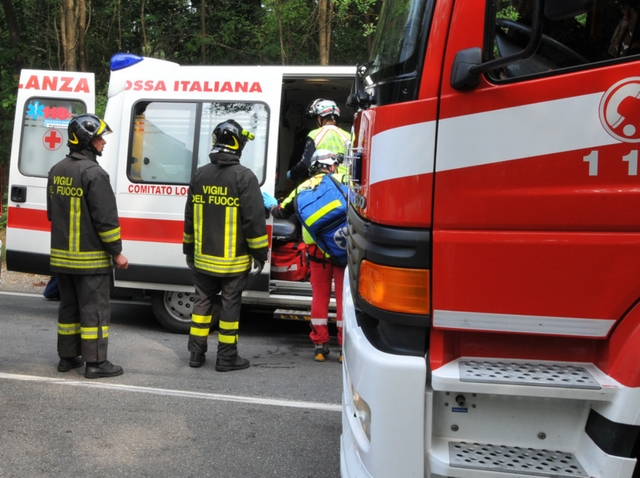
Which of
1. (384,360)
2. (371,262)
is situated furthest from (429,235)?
(384,360)

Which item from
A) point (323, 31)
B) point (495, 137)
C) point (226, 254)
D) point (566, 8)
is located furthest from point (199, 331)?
point (323, 31)

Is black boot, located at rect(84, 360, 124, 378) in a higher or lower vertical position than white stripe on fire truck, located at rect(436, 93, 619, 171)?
lower

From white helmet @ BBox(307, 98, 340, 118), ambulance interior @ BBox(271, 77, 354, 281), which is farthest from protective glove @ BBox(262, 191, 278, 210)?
white helmet @ BBox(307, 98, 340, 118)

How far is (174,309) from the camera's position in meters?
6.42

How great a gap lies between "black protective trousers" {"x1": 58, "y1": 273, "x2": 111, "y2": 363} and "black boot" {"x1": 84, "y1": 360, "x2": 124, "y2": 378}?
0.18ft

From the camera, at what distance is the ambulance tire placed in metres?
6.38

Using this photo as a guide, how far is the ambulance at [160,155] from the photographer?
5.98 m

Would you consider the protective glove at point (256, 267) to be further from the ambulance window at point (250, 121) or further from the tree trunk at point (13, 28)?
the tree trunk at point (13, 28)

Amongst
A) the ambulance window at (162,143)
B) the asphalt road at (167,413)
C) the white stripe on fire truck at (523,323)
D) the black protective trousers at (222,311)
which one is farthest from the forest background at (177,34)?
the white stripe on fire truck at (523,323)

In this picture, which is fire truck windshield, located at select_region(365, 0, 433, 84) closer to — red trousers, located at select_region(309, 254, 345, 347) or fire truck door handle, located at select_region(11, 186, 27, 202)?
red trousers, located at select_region(309, 254, 345, 347)

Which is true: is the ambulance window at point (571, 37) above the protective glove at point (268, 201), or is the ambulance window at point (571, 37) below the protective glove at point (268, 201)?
above

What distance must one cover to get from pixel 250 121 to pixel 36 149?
92.4 inches

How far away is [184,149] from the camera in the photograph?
618cm

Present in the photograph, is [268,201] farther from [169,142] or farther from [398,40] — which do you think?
[398,40]
